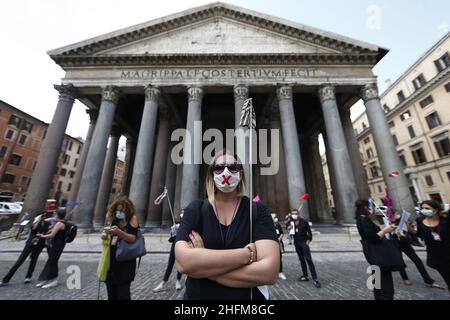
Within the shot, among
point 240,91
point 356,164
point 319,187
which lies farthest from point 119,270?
point 319,187

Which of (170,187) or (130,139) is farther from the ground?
(130,139)

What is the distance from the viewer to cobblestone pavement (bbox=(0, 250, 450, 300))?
4.25m

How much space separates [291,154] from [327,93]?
559cm

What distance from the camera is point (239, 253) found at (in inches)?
53.5

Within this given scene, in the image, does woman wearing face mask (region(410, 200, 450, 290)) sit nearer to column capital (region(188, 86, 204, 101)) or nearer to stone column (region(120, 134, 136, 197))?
column capital (region(188, 86, 204, 101))

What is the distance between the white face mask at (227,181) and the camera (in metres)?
1.77

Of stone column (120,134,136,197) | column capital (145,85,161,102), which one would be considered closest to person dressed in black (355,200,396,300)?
column capital (145,85,161,102)

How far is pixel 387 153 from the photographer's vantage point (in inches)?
509

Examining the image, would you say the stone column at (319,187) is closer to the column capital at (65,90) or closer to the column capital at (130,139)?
the column capital at (130,139)

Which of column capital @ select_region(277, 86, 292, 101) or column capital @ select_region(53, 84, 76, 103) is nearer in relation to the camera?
column capital @ select_region(53, 84, 76, 103)

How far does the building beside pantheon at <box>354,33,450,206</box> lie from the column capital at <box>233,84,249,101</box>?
25.8 meters

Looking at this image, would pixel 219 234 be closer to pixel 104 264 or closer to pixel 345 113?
pixel 104 264
